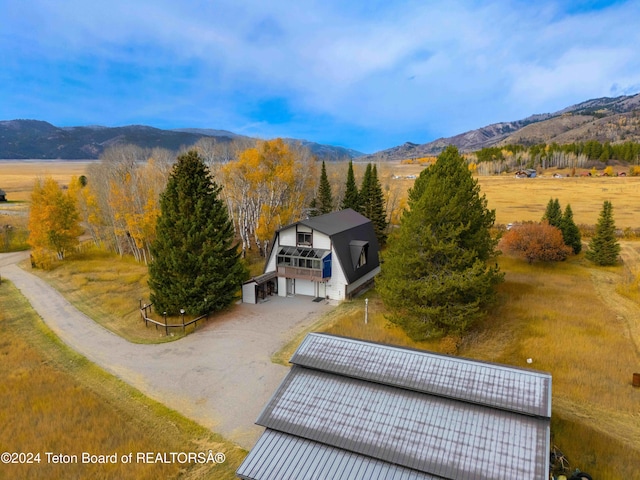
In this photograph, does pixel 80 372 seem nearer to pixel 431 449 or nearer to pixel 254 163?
pixel 431 449

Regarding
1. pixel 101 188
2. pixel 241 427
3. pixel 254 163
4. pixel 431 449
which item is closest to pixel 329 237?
pixel 254 163

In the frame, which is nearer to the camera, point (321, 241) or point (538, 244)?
point (321, 241)

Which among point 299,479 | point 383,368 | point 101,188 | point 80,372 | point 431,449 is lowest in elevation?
point 80,372

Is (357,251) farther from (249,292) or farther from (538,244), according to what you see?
(538,244)

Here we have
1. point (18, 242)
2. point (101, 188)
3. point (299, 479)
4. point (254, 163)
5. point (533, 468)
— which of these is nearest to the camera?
point (533, 468)

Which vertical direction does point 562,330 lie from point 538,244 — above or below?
below

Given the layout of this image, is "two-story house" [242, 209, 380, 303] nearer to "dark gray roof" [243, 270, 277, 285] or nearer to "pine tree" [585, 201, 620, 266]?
"dark gray roof" [243, 270, 277, 285]

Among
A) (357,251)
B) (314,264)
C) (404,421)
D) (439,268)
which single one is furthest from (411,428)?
(357,251)
